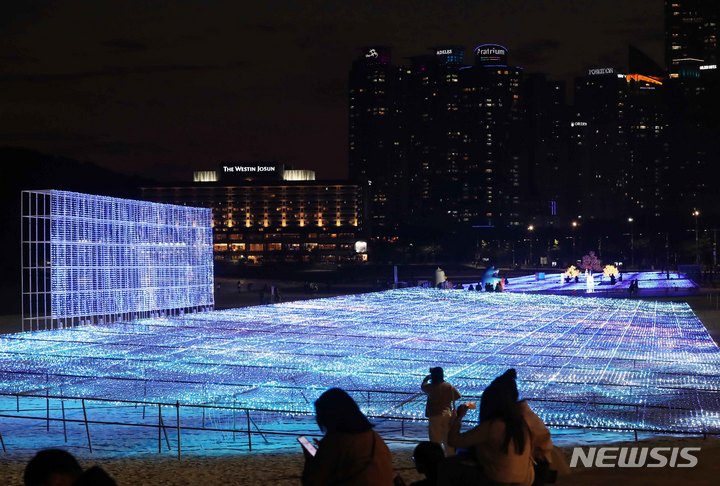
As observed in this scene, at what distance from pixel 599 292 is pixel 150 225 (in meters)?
38.0

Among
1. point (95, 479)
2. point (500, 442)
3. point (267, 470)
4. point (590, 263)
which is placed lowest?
point (267, 470)

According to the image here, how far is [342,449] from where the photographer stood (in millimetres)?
5773

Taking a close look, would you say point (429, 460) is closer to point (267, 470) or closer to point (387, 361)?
point (267, 470)

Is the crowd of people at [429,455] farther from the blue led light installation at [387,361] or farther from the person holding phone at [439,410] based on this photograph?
the blue led light installation at [387,361]

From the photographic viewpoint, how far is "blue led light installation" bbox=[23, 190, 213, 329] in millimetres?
33500

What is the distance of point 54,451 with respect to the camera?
530 centimetres

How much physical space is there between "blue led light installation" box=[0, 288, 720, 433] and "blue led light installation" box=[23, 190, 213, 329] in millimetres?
1719

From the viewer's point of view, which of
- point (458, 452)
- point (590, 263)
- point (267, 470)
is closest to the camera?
point (458, 452)

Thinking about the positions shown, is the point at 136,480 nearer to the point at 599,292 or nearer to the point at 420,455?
the point at 420,455

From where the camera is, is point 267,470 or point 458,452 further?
point 267,470

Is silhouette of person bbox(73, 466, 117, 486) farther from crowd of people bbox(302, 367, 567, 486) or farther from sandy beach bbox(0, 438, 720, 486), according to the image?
sandy beach bbox(0, 438, 720, 486)

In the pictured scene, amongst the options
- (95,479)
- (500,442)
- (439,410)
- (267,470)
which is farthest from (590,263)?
(95,479)

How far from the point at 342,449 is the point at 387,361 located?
58.5ft

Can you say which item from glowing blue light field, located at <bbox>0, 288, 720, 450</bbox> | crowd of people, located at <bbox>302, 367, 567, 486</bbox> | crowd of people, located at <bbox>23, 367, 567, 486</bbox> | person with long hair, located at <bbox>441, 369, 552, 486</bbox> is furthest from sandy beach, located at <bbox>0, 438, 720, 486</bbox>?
person with long hair, located at <bbox>441, 369, 552, 486</bbox>
